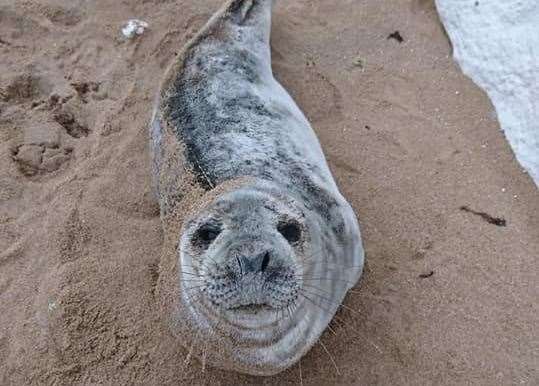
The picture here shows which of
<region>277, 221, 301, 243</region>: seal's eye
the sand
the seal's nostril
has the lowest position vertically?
the sand

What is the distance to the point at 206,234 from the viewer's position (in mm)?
2605

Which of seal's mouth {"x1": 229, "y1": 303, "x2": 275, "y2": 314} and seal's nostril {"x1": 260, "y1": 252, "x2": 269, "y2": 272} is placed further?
seal's mouth {"x1": 229, "y1": 303, "x2": 275, "y2": 314}

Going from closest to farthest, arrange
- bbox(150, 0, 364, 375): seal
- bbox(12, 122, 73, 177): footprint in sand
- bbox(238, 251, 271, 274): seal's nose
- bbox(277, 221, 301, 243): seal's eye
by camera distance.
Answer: bbox(238, 251, 271, 274): seal's nose
bbox(150, 0, 364, 375): seal
bbox(277, 221, 301, 243): seal's eye
bbox(12, 122, 73, 177): footprint in sand

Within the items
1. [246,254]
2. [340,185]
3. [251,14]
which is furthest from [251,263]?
[251,14]

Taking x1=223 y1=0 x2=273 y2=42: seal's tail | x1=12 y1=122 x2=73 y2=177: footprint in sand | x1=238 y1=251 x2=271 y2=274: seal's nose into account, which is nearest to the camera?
x1=238 y1=251 x2=271 y2=274: seal's nose

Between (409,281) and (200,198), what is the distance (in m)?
1.18

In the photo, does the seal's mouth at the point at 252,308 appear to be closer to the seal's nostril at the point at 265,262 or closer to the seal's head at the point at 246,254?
the seal's head at the point at 246,254

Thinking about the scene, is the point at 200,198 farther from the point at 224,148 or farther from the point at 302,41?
the point at 302,41

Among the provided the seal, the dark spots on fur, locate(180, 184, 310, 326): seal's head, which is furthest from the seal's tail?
locate(180, 184, 310, 326): seal's head

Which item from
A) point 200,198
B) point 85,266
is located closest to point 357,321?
point 200,198

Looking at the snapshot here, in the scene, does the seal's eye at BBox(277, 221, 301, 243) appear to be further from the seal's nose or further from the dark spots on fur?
the dark spots on fur

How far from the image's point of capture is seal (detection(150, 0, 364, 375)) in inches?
98.4

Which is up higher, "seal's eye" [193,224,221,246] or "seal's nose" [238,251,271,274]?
"seal's nose" [238,251,271,274]

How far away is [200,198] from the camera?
2.99 m
